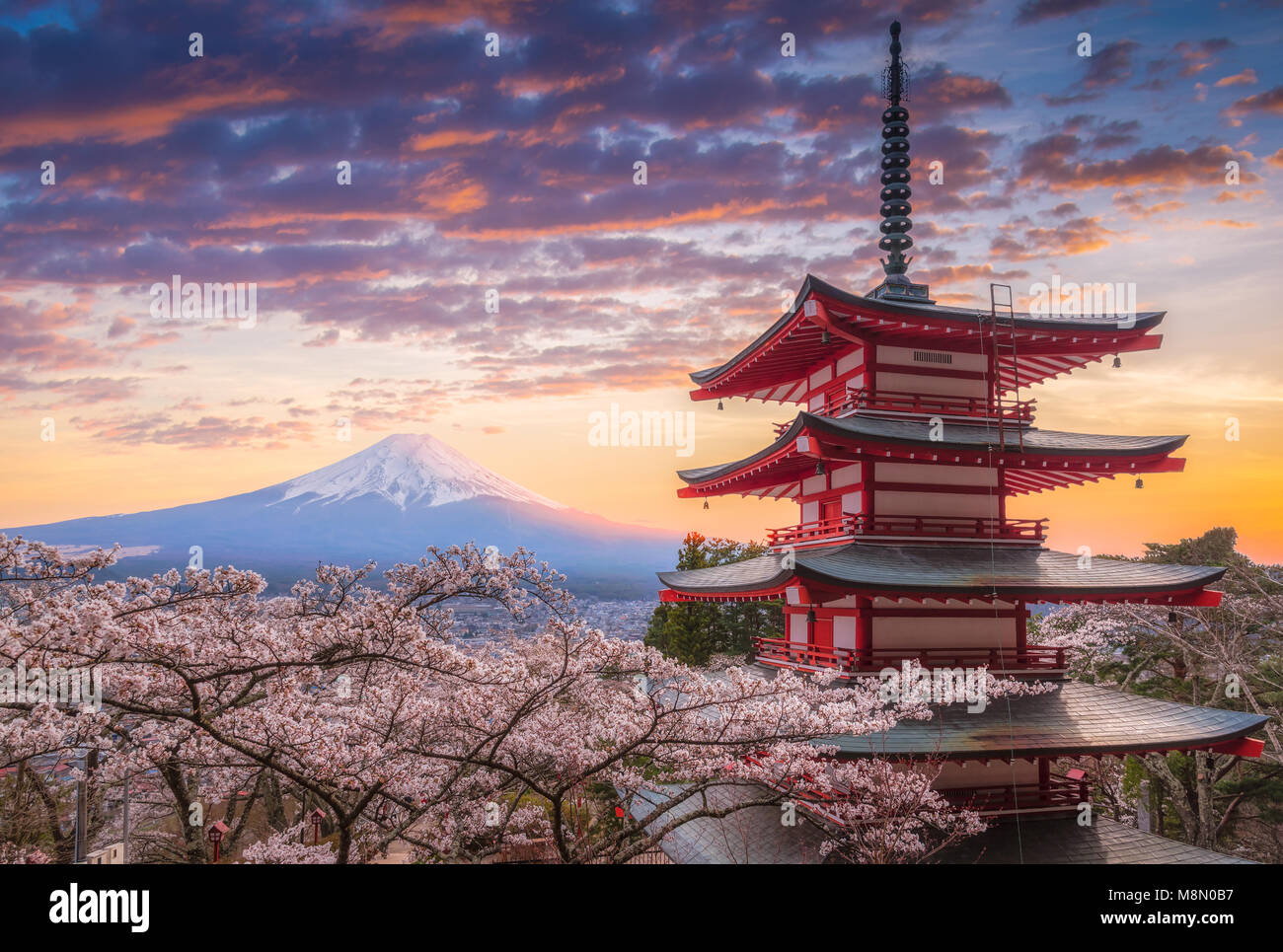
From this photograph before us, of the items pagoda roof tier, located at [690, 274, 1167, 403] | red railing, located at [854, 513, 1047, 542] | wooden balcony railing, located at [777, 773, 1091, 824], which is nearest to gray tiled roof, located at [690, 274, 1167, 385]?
pagoda roof tier, located at [690, 274, 1167, 403]

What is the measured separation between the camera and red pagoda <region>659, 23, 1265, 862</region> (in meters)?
10.8

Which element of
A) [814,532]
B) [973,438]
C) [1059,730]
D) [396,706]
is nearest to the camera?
[396,706]

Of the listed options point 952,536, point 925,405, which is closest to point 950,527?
point 952,536

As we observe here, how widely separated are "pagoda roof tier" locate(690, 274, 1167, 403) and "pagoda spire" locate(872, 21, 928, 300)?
5.12 feet

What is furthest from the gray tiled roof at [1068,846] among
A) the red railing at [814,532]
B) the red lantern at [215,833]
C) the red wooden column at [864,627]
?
the red lantern at [215,833]

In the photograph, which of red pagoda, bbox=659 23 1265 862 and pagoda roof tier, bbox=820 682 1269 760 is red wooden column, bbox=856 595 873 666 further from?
pagoda roof tier, bbox=820 682 1269 760

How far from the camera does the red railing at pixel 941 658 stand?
11703mm

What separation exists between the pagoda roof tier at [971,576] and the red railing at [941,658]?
1124 millimetres

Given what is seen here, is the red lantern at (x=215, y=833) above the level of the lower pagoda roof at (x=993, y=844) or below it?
below

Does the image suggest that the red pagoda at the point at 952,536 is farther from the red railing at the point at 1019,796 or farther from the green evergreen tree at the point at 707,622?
the green evergreen tree at the point at 707,622

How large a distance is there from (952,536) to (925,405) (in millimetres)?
2202

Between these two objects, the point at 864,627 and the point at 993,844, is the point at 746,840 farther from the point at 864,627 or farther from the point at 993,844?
the point at 864,627

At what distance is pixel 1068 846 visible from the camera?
10633 millimetres

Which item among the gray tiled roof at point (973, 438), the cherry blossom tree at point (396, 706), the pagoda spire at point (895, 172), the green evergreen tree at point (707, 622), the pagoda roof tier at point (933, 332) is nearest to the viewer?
the cherry blossom tree at point (396, 706)
